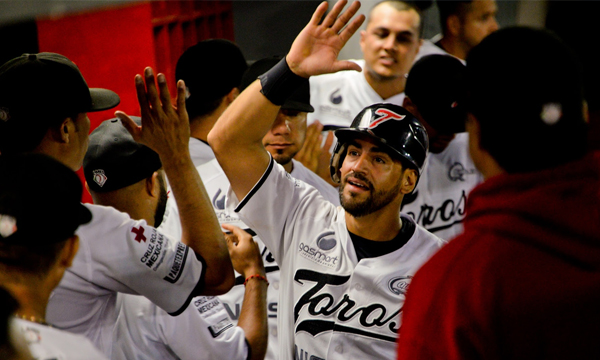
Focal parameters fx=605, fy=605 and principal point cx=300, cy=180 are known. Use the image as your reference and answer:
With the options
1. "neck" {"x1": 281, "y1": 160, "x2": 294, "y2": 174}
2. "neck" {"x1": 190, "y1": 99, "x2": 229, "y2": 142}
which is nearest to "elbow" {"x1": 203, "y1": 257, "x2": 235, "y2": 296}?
"neck" {"x1": 281, "y1": 160, "x2": 294, "y2": 174}

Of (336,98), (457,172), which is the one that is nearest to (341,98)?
(336,98)

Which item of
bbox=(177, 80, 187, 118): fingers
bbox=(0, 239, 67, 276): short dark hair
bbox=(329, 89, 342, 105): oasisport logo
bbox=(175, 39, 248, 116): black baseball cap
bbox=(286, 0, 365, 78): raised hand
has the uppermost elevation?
bbox=(286, 0, 365, 78): raised hand

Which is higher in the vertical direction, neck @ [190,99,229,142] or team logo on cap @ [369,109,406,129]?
team logo on cap @ [369,109,406,129]

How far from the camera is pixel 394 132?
2.35 metres

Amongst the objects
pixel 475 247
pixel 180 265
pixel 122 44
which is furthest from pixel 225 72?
pixel 475 247

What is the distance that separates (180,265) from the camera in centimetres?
178

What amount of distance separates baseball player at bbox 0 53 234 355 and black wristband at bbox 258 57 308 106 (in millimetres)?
387

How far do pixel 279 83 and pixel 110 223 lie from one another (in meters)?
0.77

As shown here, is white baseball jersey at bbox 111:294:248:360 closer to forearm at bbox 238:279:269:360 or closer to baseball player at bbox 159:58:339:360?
forearm at bbox 238:279:269:360

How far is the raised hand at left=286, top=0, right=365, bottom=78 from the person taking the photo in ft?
6.89

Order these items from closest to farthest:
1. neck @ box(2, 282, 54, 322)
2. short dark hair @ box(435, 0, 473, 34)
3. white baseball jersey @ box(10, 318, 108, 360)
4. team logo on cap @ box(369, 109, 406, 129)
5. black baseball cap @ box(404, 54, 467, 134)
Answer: white baseball jersey @ box(10, 318, 108, 360) → neck @ box(2, 282, 54, 322) → team logo on cap @ box(369, 109, 406, 129) → black baseball cap @ box(404, 54, 467, 134) → short dark hair @ box(435, 0, 473, 34)

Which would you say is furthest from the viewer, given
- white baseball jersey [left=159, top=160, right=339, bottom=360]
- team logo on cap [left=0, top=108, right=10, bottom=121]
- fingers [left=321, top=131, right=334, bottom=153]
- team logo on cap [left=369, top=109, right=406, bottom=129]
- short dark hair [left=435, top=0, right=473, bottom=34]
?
short dark hair [left=435, top=0, right=473, bottom=34]

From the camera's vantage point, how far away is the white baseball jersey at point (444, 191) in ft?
11.9

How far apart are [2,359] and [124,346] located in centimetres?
102
